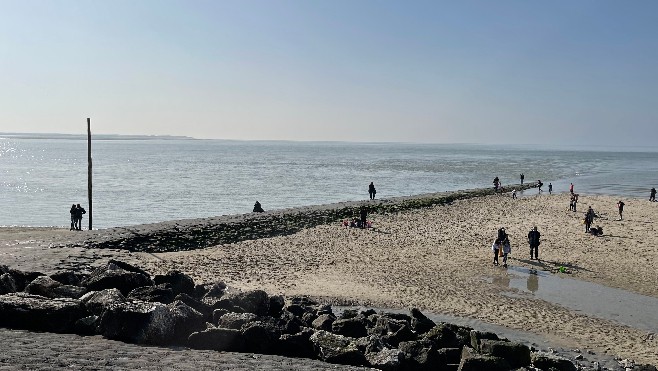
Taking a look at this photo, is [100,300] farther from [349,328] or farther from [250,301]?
[349,328]

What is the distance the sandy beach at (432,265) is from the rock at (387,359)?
17.2 feet

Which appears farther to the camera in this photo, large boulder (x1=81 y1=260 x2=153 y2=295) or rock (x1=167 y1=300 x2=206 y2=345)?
large boulder (x1=81 y1=260 x2=153 y2=295)

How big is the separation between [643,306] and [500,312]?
4654 millimetres

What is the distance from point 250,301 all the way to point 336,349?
267 cm

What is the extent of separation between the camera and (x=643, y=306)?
15.7 metres

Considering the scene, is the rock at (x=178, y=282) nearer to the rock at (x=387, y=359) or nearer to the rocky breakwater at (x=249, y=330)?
the rocky breakwater at (x=249, y=330)

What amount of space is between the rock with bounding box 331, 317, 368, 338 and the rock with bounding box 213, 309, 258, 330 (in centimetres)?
174

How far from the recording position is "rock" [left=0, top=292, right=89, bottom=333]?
9.52 m

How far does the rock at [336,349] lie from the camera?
9.20 m

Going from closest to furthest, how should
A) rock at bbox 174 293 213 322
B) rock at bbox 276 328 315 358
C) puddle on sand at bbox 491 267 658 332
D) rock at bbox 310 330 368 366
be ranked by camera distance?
rock at bbox 310 330 368 366, rock at bbox 276 328 315 358, rock at bbox 174 293 213 322, puddle on sand at bbox 491 267 658 332

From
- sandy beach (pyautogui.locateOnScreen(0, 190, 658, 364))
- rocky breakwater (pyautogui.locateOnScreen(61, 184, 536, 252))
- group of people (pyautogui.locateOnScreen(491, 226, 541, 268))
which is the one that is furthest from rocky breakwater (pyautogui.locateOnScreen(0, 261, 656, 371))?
rocky breakwater (pyautogui.locateOnScreen(61, 184, 536, 252))

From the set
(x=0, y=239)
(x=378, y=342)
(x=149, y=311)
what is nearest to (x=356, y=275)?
(x=378, y=342)

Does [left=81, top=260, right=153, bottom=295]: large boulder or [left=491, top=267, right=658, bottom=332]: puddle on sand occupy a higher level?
[left=81, top=260, right=153, bottom=295]: large boulder

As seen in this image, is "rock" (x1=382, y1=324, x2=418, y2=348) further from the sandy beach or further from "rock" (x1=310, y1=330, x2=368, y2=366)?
the sandy beach
